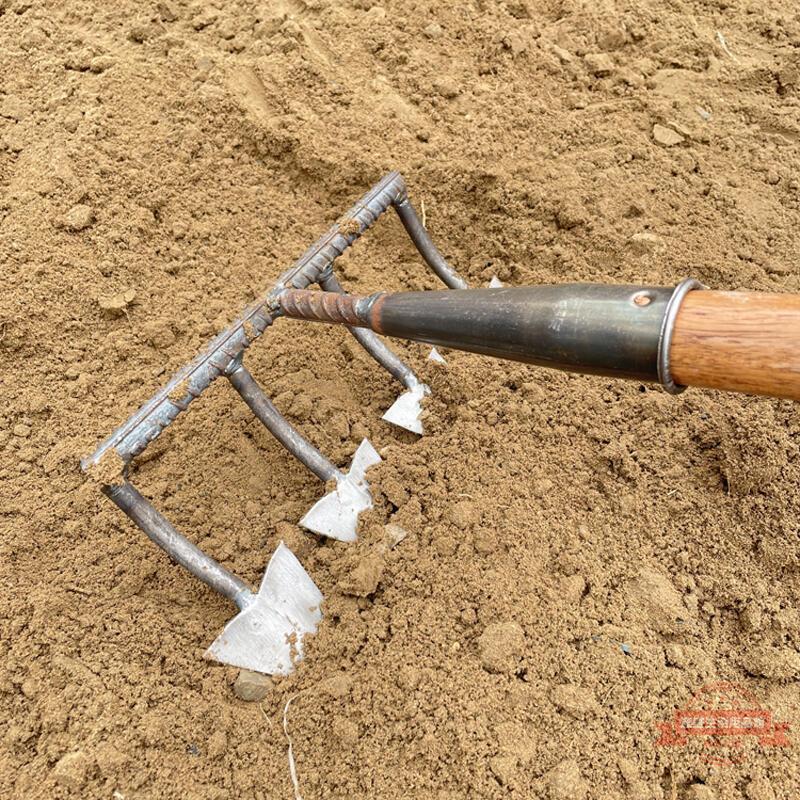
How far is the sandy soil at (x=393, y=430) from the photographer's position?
1383mm

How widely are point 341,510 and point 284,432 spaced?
0.25 meters

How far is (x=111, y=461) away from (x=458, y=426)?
87 centimetres

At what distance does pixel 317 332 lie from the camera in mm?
2082

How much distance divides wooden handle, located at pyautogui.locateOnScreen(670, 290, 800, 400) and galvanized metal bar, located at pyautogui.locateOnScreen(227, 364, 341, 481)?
0.99 meters

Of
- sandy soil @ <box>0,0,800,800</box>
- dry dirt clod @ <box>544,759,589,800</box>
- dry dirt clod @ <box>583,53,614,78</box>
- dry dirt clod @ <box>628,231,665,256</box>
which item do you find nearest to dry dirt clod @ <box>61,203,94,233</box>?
sandy soil @ <box>0,0,800,800</box>

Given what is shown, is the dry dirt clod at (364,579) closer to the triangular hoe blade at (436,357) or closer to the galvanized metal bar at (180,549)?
the galvanized metal bar at (180,549)

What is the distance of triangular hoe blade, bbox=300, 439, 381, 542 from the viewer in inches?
65.5

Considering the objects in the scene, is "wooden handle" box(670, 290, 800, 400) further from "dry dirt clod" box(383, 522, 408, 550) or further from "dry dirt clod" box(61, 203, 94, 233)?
"dry dirt clod" box(61, 203, 94, 233)

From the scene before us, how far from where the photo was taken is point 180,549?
59.2 inches

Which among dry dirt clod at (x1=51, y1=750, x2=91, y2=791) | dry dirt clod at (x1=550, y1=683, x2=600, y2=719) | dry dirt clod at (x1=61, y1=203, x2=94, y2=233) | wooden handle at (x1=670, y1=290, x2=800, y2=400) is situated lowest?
dry dirt clod at (x1=550, y1=683, x2=600, y2=719)

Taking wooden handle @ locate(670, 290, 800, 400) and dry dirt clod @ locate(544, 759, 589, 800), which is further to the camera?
dry dirt clod @ locate(544, 759, 589, 800)

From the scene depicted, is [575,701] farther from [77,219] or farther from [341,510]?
[77,219]

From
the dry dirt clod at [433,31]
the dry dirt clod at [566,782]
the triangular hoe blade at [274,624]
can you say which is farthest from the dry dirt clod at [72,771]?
the dry dirt clod at [433,31]

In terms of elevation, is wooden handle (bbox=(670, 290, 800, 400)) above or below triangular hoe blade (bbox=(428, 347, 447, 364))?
above
